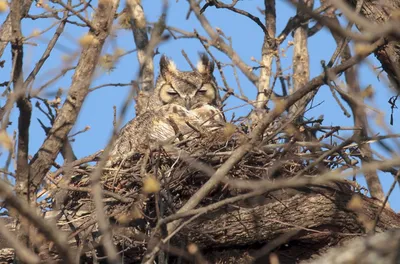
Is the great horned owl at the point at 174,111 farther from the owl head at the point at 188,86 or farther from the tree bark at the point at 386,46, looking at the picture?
the tree bark at the point at 386,46

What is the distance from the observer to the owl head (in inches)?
234

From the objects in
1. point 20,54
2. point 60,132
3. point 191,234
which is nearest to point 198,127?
point 191,234

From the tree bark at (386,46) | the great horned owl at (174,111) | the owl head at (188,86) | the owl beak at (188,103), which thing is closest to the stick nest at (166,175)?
the great horned owl at (174,111)

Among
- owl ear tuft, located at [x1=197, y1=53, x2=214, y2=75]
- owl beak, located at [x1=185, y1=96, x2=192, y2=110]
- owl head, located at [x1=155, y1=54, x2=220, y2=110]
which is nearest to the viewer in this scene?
owl beak, located at [x1=185, y1=96, x2=192, y2=110]

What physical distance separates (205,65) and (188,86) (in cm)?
31

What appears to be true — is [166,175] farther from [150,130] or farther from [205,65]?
[205,65]

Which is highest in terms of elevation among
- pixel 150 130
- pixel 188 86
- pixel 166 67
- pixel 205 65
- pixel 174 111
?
pixel 166 67

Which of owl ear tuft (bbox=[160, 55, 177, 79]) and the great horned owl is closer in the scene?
the great horned owl

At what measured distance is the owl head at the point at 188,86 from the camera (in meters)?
5.95

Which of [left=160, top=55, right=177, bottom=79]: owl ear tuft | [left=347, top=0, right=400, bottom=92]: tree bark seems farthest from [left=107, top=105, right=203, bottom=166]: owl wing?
[left=347, top=0, right=400, bottom=92]: tree bark

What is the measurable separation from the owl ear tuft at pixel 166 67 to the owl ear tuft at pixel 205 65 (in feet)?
0.66

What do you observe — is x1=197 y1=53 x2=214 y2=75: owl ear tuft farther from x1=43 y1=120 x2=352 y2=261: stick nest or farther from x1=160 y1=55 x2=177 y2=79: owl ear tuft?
x1=43 y1=120 x2=352 y2=261: stick nest

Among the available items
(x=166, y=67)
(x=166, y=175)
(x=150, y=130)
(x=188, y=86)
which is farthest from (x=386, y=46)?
(x=166, y=67)

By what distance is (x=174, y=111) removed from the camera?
5496 mm
